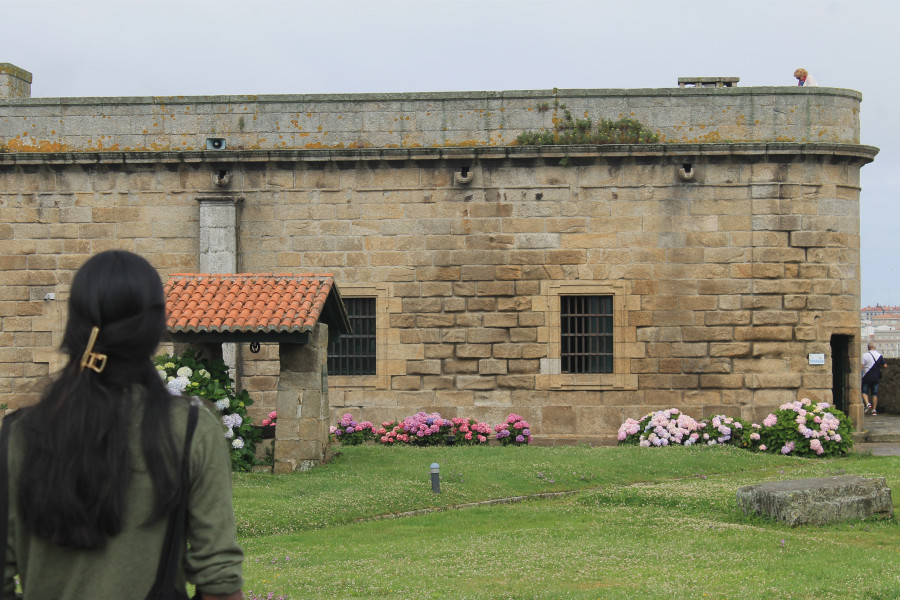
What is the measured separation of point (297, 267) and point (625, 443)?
6.03 meters

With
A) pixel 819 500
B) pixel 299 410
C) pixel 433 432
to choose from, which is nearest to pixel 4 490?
pixel 819 500

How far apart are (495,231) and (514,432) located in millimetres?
3266

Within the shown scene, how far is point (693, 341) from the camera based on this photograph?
1722cm

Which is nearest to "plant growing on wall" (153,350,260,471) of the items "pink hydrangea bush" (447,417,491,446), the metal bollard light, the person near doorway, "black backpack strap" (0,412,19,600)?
the metal bollard light

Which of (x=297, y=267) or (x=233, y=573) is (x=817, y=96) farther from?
(x=233, y=573)

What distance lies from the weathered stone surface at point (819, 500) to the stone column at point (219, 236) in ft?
32.1

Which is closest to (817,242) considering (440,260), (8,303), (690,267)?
(690,267)

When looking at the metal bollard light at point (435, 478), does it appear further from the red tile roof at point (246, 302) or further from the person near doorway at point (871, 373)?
the person near doorway at point (871, 373)

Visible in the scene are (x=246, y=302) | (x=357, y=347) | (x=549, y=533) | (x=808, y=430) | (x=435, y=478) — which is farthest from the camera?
(x=357, y=347)

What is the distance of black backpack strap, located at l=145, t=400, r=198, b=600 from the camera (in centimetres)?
280

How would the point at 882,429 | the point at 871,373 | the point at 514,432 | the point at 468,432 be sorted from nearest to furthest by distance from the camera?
the point at 468,432 < the point at 514,432 < the point at 882,429 < the point at 871,373

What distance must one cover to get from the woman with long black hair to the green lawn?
4.34 meters

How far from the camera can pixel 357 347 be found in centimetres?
1767

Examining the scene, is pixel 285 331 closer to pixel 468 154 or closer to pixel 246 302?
pixel 246 302
